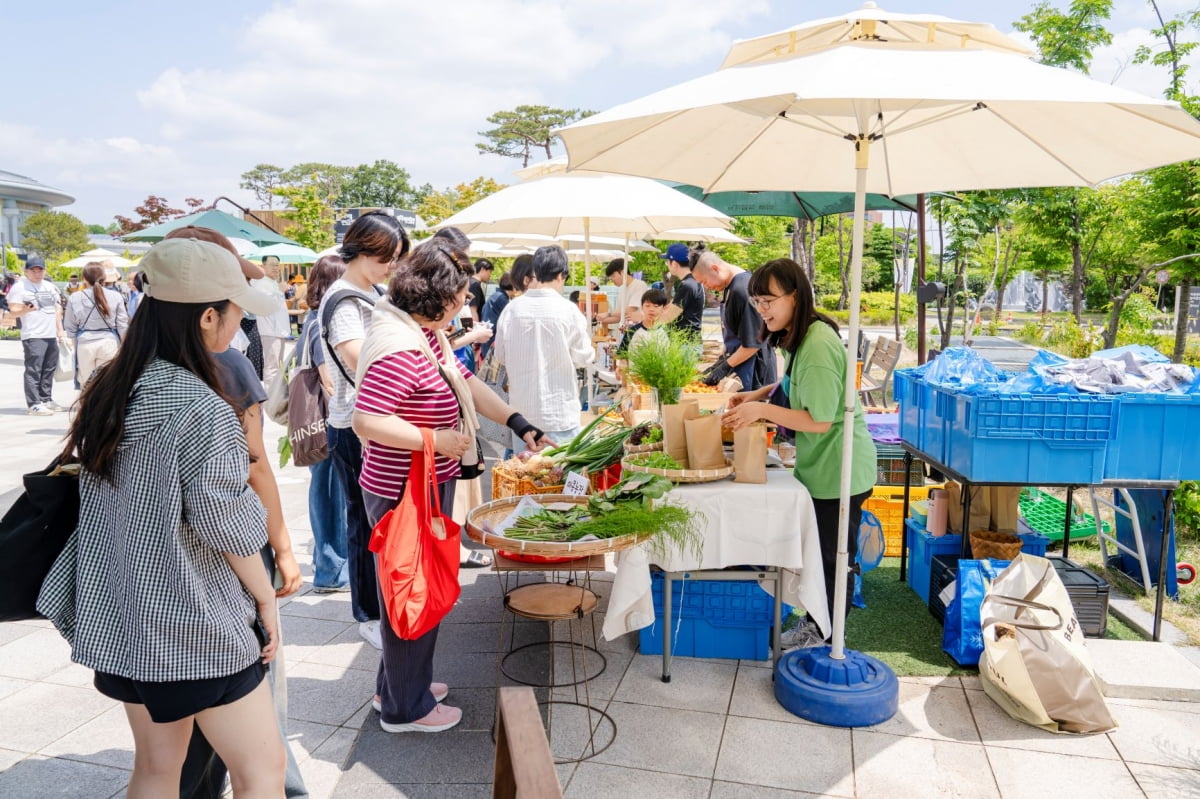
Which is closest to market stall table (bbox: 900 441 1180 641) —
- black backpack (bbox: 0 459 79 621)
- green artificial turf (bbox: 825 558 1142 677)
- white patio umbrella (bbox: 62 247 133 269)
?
green artificial turf (bbox: 825 558 1142 677)

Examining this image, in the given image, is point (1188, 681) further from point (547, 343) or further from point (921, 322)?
point (921, 322)

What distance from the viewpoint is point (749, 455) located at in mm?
3525

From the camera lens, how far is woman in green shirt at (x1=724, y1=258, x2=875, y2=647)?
3383 mm

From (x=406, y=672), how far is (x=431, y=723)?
27 cm

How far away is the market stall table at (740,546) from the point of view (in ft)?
11.3

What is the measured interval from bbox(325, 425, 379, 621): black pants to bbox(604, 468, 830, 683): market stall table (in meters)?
1.20

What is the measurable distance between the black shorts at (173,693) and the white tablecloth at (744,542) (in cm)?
182

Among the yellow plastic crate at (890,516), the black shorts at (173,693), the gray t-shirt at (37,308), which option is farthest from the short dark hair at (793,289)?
the gray t-shirt at (37,308)

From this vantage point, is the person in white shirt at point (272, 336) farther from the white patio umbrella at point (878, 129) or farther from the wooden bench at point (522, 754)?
the wooden bench at point (522, 754)

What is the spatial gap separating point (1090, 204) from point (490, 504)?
1448 centimetres

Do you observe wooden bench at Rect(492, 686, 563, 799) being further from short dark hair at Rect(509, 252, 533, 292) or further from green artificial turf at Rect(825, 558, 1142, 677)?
short dark hair at Rect(509, 252, 533, 292)

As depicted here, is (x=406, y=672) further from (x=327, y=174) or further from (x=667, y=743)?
(x=327, y=174)

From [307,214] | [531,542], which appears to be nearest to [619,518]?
[531,542]

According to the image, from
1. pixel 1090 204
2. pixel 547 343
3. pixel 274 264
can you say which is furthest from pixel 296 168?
pixel 547 343
